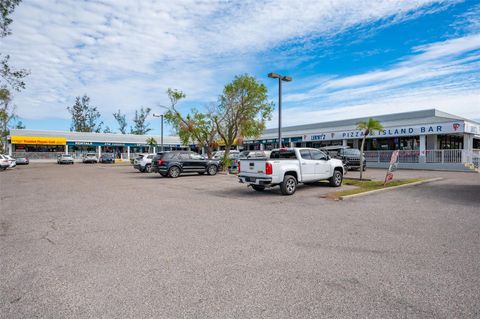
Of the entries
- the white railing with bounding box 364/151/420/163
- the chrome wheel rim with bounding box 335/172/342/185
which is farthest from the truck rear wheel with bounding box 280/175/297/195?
the white railing with bounding box 364/151/420/163

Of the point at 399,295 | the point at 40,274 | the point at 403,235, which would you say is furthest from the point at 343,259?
the point at 40,274

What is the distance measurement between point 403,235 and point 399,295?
9.09ft

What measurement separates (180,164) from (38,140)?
38.6 m


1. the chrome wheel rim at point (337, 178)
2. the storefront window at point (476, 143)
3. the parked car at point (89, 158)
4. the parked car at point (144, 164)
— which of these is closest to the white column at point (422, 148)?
the storefront window at point (476, 143)

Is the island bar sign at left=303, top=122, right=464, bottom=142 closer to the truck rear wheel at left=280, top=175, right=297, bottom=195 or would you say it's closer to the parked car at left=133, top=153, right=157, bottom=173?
the truck rear wheel at left=280, top=175, right=297, bottom=195

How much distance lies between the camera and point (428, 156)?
84.6 feet

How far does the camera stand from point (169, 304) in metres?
3.22

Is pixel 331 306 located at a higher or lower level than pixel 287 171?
lower

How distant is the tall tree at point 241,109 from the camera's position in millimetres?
25344

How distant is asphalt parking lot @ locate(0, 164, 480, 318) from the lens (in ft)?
10.4

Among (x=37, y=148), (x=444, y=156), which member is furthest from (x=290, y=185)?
(x=37, y=148)

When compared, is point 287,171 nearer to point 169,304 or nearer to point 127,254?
point 127,254

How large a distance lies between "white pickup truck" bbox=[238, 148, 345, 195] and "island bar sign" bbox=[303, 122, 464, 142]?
382 inches

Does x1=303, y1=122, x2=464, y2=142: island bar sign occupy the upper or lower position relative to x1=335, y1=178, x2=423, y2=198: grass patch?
upper
